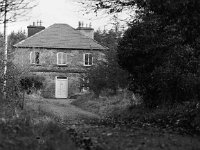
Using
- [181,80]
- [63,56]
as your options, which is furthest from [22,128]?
[63,56]

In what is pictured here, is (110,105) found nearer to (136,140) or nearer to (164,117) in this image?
(164,117)

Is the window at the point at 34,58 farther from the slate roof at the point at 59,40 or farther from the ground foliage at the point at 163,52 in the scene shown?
the ground foliage at the point at 163,52

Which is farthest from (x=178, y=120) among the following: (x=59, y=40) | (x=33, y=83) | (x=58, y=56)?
(x=59, y=40)

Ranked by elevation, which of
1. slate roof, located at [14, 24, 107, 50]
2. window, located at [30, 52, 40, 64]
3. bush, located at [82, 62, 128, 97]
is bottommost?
bush, located at [82, 62, 128, 97]

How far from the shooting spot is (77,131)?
34.2 ft

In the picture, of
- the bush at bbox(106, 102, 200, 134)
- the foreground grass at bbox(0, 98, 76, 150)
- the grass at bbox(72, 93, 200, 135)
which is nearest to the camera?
the foreground grass at bbox(0, 98, 76, 150)

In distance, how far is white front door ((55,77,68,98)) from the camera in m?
46.5

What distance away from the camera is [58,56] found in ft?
158

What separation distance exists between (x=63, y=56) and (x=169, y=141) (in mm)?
40202

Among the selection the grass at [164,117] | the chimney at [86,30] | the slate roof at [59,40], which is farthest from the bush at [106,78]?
the chimney at [86,30]

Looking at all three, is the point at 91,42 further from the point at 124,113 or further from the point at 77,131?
the point at 77,131

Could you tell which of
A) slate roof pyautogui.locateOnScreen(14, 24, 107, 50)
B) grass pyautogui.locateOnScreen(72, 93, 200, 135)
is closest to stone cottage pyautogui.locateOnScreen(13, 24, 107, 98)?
slate roof pyautogui.locateOnScreen(14, 24, 107, 50)

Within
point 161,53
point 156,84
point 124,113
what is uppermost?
point 161,53

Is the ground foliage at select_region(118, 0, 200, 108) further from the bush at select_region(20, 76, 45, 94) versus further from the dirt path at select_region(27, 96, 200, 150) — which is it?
the bush at select_region(20, 76, 45, 94)
